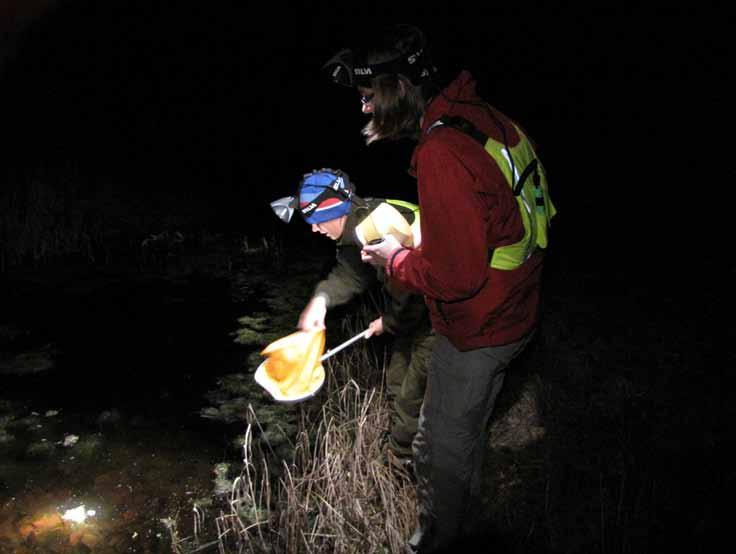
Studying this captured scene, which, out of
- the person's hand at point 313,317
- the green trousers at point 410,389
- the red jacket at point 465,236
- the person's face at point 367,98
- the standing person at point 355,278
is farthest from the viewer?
the green trousers at point 410,389

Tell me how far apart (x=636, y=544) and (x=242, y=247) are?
6.75 m

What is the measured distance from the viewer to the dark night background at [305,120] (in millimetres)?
7203

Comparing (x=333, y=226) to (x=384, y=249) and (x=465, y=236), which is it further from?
(x=465, y=236)

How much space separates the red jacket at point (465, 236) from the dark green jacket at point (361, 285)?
681 mm

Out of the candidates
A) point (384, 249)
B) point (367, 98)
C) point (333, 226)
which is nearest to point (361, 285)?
point (333, 226)

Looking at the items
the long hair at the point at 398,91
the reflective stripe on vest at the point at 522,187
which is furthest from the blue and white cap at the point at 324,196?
the reflective stripe on vest at the point at 522,187

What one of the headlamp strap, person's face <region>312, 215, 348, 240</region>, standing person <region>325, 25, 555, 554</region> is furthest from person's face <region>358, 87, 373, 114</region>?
person's face <region>312, 215, 348, 240</region>

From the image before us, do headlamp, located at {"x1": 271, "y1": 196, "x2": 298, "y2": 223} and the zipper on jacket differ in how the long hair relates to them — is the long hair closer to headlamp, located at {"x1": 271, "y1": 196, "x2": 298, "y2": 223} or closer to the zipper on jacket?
the zipper on jacket

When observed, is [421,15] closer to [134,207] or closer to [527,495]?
[134,207]

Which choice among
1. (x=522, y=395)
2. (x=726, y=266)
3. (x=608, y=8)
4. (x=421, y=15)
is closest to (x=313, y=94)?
(x=421, y=15)

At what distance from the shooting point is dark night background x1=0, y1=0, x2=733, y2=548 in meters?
7.20

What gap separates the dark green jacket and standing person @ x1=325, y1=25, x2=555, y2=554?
62 cm

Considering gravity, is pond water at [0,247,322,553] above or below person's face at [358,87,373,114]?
below

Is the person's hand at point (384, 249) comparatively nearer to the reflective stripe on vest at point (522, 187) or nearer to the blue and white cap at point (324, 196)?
the reflective stripe on vest at point (522, 187)
